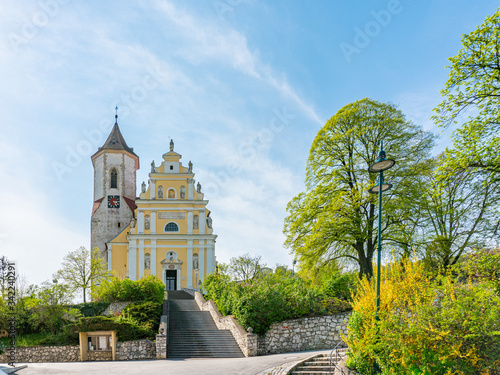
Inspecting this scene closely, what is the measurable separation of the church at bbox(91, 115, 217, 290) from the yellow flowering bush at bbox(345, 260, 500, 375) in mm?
32978

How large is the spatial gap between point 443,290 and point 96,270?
34382mm

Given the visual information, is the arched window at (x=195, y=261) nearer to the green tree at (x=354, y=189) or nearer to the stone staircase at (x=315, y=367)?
the green tree at (x=354, y=189)

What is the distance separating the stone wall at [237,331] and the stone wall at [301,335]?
0.69m

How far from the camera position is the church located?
42031 millimetres

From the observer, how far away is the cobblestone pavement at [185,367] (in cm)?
1362

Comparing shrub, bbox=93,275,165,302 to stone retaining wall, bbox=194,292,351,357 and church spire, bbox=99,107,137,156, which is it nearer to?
stone retaining wall, bbox=194,292,351,357

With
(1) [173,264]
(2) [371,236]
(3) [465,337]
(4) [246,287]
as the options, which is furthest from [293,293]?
(1) [173,264]

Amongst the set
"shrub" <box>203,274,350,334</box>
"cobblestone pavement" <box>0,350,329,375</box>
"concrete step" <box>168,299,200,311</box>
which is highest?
"shrub" <box>203,274,350,334</box>

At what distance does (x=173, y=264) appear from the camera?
42.1 m

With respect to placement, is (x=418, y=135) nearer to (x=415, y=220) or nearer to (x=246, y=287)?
(x=415, y=220)

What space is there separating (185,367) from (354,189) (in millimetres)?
11838

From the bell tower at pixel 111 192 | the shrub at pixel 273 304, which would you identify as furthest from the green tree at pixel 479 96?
the bell tower at pixel 111 192

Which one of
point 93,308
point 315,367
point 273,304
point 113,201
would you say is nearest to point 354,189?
point 273,304

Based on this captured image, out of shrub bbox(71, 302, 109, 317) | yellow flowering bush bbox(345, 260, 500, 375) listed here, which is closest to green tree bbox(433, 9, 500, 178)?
yellow flowering bush bbox(345, 260, 500, 375)
